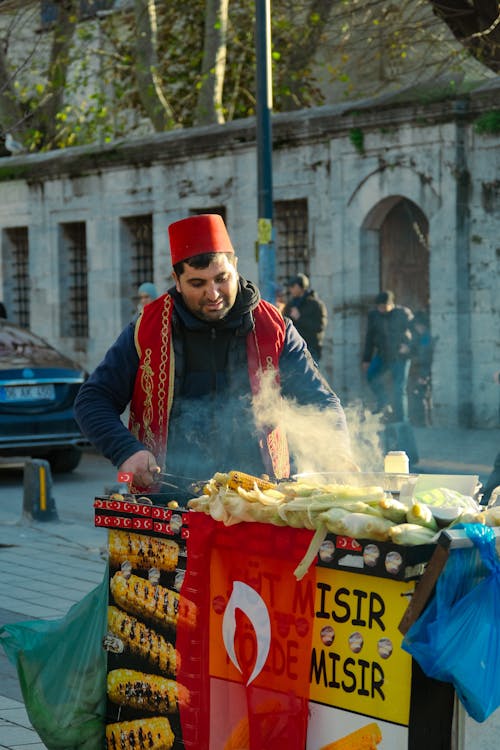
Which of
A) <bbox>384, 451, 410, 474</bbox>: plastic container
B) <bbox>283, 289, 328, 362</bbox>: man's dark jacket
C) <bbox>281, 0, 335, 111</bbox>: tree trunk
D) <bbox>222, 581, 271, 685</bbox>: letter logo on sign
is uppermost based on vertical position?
<bbox>281, 0, 335, 111</bbox>: tree trunk

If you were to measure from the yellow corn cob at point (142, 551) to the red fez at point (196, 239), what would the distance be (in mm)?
1025

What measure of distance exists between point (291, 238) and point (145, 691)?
18504 mm

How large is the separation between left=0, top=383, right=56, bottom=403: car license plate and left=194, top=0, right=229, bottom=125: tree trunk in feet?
34.5

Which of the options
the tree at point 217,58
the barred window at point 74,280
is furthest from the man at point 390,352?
the barred window at point 74,280

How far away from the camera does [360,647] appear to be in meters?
3.74

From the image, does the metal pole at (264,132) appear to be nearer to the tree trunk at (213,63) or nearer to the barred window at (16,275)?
the tree trunk at (213,63)

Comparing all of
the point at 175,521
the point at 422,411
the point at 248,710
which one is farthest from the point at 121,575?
the point at 422,411

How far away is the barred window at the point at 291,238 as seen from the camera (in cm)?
2231

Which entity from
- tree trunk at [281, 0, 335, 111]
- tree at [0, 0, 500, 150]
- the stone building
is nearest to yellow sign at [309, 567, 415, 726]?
the stone building

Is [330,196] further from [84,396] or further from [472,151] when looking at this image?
[84,396]

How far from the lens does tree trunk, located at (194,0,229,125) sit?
76.9 feet

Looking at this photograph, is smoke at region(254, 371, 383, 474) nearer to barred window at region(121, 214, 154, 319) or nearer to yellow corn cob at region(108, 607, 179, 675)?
yellow corn cob at region(108, 607, 179, 675)

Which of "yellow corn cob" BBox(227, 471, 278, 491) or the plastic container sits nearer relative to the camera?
"yellow corn cob" BBox(227, 471, 278, 491)

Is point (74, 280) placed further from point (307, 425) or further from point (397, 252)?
point (307, 425)
